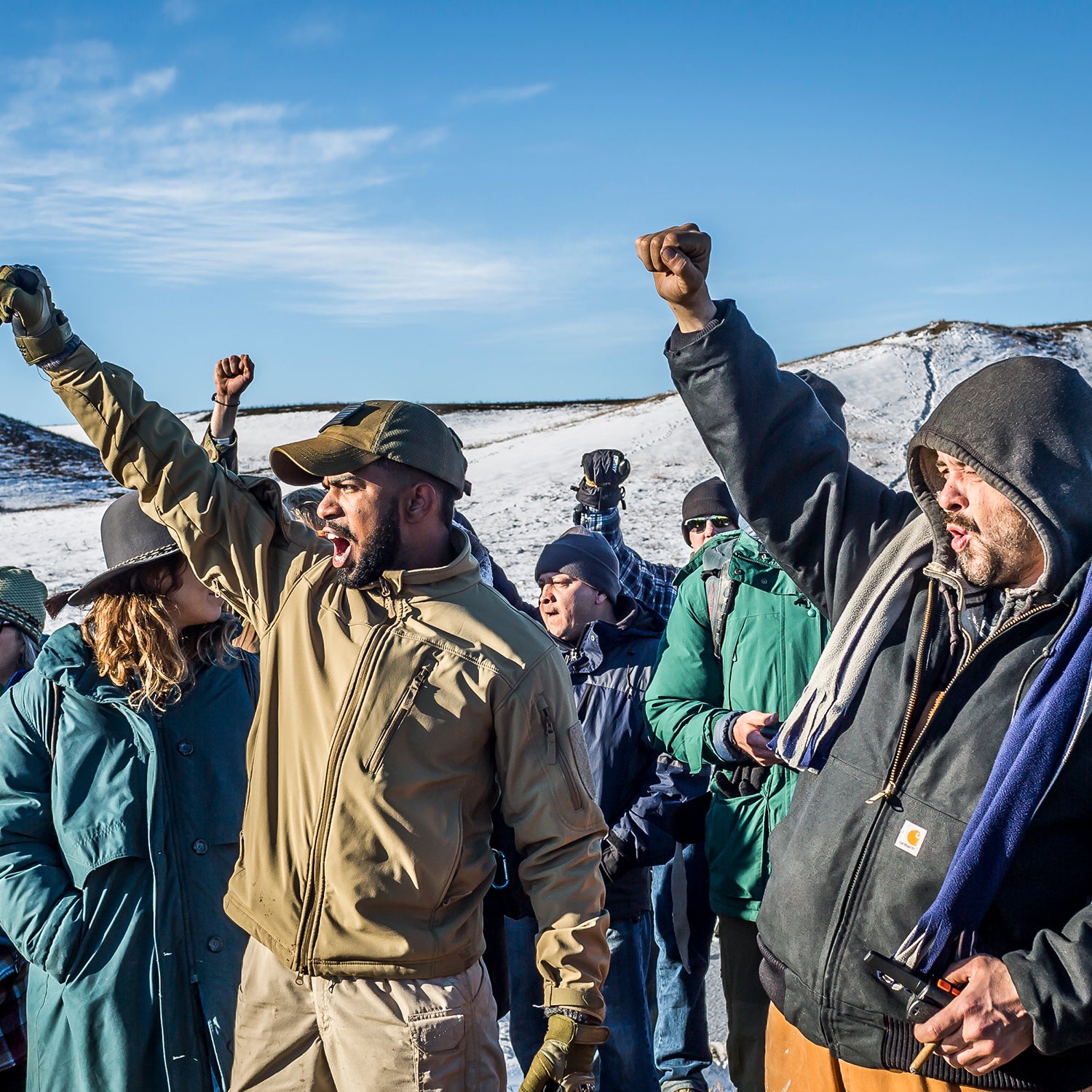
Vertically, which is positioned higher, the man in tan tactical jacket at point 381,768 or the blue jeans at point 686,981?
the man in tan tactical jacket at point 381,768

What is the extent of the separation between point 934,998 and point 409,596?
1.46 metres

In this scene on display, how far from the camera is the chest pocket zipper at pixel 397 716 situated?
8.25ft

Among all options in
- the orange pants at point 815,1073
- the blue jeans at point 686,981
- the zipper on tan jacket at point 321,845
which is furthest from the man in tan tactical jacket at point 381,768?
the blue jeans at point 686,981

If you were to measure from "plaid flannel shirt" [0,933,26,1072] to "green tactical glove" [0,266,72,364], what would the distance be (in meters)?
1.84

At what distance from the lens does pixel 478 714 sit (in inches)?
102

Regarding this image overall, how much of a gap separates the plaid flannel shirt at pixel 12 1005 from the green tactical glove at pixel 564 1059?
1.83 meters

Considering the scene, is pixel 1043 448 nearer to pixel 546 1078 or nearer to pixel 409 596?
pixel 409 596

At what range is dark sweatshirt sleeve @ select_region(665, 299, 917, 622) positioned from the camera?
2385mm

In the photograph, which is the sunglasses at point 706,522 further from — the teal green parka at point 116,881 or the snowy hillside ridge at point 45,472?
the snowy hillside ridge at point 45,472

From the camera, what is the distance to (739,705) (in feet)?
12.4

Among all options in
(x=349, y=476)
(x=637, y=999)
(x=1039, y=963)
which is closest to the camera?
(x=1039, y=963)

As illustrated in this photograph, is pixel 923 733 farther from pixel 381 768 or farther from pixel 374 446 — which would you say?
pixel 374 446

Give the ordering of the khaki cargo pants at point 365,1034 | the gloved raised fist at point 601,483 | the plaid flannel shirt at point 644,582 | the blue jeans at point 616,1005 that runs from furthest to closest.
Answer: the gloved raised fist at point 601,483
the plaid flannel shirt at point 644,582
the blue jeans at point 616,1005
the khaki cargo pants at point 365,1034

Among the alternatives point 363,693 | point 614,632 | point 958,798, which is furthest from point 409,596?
point 614,632
